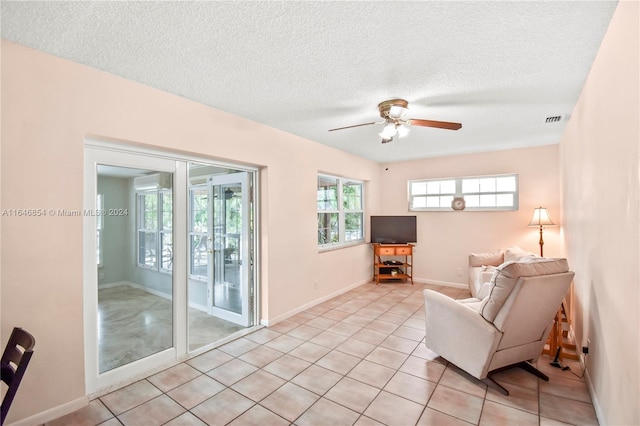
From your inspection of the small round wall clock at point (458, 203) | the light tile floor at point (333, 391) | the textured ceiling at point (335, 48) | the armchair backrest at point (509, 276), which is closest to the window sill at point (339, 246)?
the light tile floor at point (333, 391)

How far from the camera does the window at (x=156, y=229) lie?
272 cm

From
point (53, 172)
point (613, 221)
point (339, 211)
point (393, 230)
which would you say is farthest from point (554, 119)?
point (53, 172)

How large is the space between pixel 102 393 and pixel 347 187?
4448 mm

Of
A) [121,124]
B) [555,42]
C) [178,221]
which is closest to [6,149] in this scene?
[121,124]

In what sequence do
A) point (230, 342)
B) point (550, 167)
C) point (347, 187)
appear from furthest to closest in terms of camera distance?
point (347, 187), point (550, 167), point (230, 342)

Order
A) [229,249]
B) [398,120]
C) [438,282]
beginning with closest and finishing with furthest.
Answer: [398,120] → [229,249] → [438,282]

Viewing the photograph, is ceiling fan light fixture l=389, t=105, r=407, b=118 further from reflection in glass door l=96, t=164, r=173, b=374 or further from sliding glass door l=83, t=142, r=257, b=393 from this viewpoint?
reflection in glass door l=96, t=164, r=173, b=374

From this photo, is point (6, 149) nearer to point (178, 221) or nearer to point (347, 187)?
point (178, 221)

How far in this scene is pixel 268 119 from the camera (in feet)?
11.2

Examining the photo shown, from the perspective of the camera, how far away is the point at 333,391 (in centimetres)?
238

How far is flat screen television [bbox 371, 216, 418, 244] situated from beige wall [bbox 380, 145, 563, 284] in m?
0.21

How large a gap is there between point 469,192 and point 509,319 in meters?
3.64

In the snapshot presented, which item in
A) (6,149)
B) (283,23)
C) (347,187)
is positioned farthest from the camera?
(347,187)

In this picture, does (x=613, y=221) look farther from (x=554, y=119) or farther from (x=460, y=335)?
(x=554, y=119)
